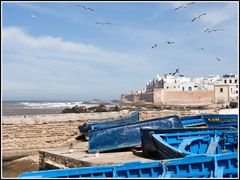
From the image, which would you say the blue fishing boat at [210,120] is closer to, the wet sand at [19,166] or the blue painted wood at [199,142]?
the blue painted wood at [199,142]

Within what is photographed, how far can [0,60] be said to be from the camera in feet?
20.2

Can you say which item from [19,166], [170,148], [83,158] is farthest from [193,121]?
[19,166]

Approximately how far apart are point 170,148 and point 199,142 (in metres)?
1.83

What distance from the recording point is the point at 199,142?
40.1ft

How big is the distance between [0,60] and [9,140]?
42.0ft

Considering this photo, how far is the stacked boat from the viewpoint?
826cm

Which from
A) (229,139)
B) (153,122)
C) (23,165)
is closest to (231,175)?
(229,139)

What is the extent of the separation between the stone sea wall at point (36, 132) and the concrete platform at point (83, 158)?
3.91 meters

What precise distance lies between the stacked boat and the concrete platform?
1.34ft

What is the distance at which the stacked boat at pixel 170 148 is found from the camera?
826 cm

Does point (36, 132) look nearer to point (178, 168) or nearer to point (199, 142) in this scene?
point (199, 142)

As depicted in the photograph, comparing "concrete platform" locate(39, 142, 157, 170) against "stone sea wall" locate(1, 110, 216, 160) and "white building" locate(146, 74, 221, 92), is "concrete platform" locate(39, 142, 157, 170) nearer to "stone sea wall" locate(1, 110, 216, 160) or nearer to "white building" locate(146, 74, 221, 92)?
"stone sea wall" locate(1, 110, 216, 160)

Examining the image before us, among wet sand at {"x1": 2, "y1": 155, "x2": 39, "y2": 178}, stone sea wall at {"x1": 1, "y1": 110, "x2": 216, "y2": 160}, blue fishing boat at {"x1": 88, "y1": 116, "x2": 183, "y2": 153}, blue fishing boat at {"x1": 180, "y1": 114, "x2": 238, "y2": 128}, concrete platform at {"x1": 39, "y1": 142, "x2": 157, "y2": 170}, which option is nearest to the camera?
concrete platform at {"x1": 39, "y1": 142, "x2": 157, "y2": 170}

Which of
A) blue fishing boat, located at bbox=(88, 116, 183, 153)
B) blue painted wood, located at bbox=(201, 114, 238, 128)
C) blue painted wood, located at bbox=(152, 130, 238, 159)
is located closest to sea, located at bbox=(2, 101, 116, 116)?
blue painted wood, located at bbox=(201, 114, 238, 128)
